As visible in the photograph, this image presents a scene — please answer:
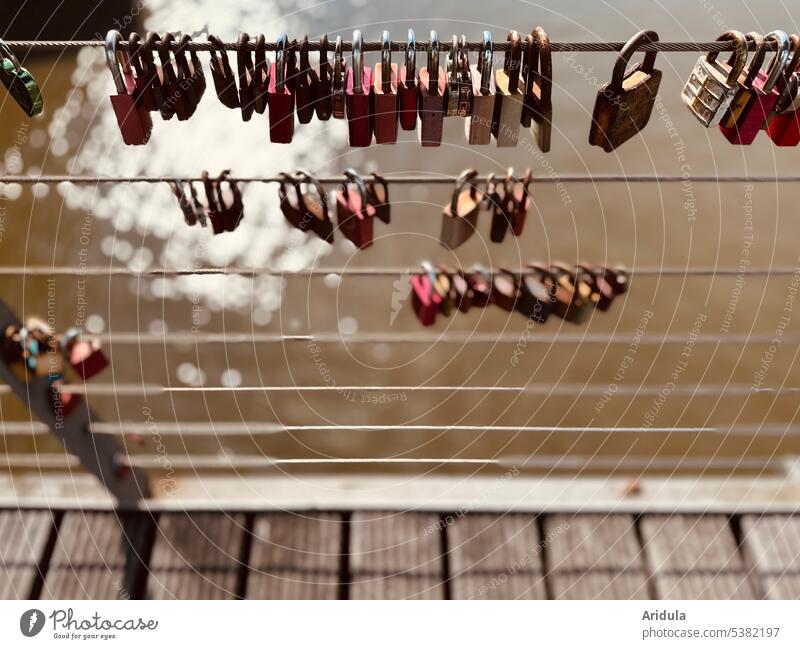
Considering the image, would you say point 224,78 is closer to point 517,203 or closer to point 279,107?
point 279,107

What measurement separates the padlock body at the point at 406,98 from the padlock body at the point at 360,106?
0.27ft

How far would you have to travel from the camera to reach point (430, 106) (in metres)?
2.04

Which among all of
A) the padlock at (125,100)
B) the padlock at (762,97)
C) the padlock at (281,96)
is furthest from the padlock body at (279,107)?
the padlock at (762,97)

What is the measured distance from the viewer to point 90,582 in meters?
3.25

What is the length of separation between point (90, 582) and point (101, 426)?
0.73 meters

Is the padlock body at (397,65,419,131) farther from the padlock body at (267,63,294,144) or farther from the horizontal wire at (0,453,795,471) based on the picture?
the horizontal wire at (0,453,795,471)

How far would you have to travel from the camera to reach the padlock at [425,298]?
9.27 ft

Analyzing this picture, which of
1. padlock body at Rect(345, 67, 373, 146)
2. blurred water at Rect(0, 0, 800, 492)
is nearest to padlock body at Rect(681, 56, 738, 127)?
padlock body at Rect(345, 67, 373, 146)

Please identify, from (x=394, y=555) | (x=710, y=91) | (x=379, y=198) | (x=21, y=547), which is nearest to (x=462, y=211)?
(x=379, y=198)

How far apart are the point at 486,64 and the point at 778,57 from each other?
76 cm

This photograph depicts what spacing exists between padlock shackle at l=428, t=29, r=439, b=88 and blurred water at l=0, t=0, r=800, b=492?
2907 mm

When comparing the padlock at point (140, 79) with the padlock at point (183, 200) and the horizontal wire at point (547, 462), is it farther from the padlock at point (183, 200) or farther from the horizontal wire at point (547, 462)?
the horizontal wire at point (547, 462)
